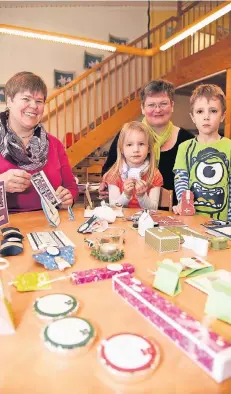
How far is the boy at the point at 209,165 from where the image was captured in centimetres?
178

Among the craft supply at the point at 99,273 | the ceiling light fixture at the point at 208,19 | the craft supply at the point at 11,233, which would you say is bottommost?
the craft supply at the point at 99,273

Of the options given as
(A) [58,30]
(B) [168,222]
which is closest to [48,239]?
(B) [168,222]

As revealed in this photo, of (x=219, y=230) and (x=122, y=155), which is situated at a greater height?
(x=122, y=155)

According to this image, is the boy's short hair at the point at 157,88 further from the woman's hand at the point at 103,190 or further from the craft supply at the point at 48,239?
the craft supply at the point at 48,239

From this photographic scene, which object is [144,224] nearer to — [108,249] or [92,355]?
[108,249]

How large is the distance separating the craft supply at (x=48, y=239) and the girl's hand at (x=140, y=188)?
637 millimetres

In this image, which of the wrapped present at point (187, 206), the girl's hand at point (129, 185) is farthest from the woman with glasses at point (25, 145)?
the wrapped present at point (187, 206)

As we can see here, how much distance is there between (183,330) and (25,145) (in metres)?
1.43

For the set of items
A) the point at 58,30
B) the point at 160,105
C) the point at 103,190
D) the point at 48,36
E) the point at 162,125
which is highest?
the point at 58,30

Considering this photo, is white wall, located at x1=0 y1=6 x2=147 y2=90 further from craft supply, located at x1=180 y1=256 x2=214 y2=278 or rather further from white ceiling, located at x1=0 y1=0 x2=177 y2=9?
craft supply, located at x1=180 y1=256 x2=214 y2=278

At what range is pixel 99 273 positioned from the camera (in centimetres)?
88

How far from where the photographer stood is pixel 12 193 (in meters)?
1.75

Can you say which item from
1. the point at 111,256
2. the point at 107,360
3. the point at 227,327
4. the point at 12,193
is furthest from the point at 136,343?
the point at 12,193

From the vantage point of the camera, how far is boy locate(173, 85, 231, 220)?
178 cm
